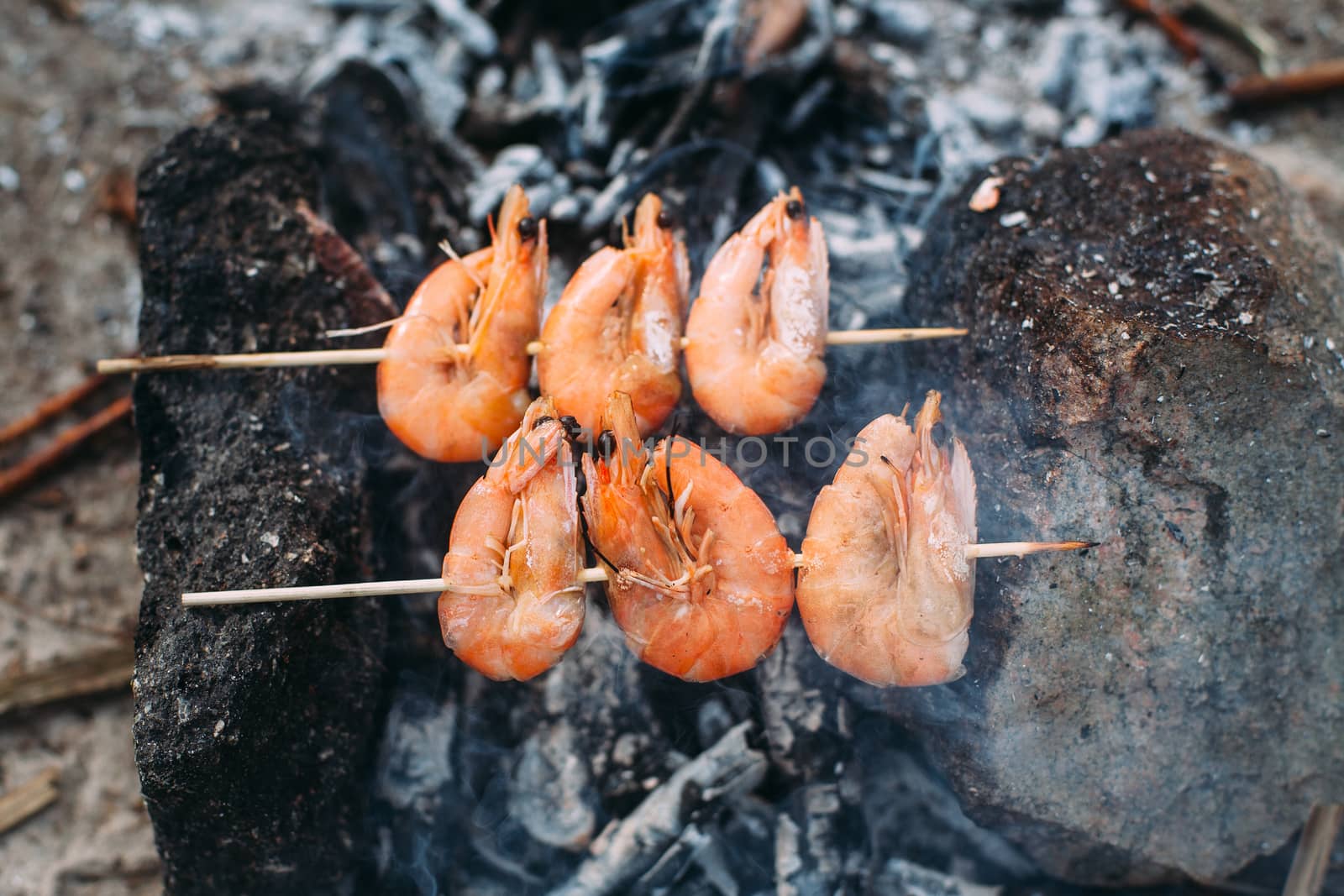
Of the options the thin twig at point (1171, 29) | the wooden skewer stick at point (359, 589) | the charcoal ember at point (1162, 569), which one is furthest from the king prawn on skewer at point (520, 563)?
the thin twig at point (1171, 29)

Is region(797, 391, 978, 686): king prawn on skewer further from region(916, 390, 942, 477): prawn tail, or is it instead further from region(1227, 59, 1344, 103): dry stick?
region(1227, 59, 1344, 103): dry stick

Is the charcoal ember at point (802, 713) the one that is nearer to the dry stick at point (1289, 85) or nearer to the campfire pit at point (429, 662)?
the campfire pit at point (429, 662)

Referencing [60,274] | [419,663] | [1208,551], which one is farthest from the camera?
[60,274]

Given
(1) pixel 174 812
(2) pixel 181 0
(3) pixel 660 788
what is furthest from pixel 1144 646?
(2) pixel 181 0

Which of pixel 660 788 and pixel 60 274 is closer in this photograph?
pixel 660 788

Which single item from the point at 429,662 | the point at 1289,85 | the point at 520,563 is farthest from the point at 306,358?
the point at 1289,85

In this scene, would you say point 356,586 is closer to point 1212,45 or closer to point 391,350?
point 391,350

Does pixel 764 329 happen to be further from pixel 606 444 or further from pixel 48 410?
pixel 48 410
